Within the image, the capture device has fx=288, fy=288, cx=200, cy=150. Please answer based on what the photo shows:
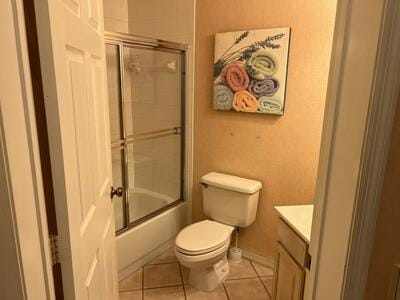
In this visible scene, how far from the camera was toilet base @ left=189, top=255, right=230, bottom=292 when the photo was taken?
212cm

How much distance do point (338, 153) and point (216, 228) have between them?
157 cm

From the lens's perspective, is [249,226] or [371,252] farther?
[249,226]

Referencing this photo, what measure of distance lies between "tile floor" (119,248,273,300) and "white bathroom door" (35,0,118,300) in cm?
80

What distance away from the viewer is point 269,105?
6.97 ft

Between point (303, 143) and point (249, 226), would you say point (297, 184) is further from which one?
point (249, 226)

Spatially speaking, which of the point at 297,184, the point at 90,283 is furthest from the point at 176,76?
the point at 90,283

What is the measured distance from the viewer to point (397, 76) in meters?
0.61

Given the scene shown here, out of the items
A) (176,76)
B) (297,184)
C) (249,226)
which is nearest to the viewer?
(297,184)

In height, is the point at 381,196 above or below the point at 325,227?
above

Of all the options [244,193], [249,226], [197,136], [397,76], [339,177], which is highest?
[397,76]

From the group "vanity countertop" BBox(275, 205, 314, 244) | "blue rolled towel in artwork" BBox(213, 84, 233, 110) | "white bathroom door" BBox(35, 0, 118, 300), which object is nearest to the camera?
"white bathroom door" BBox(35, 0, 118, 300)

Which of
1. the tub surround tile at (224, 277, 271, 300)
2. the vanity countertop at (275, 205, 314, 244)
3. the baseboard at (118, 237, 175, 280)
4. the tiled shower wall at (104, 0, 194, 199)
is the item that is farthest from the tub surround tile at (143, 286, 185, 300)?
the vanity countertop at (275, 205, 314, 244)

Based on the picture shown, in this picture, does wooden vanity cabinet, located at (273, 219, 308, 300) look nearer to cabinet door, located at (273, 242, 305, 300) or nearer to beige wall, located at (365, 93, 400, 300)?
cabinet door, located at (273, 242, 305, 300)

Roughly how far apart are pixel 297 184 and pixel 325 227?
55.4 inches
